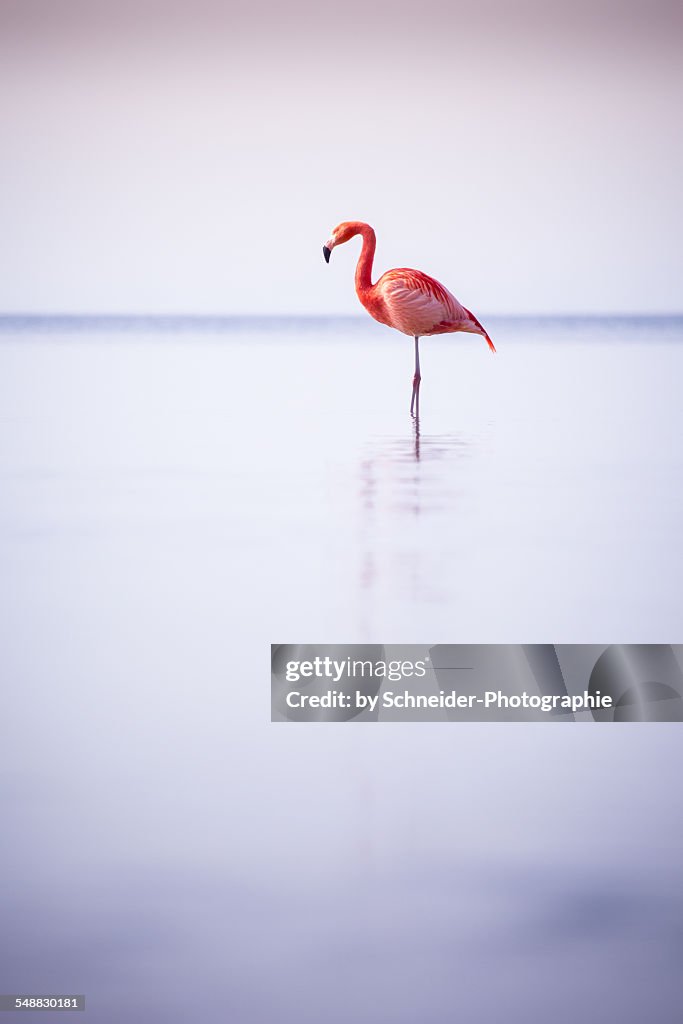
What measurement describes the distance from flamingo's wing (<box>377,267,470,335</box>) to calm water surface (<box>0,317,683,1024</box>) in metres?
0.76

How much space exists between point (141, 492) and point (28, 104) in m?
5.75

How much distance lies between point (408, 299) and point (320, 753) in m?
2.96

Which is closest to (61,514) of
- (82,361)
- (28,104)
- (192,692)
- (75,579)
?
(75,579)

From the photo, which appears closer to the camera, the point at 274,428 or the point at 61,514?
A: the point at 61,514

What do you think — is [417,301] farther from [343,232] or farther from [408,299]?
[343,232]

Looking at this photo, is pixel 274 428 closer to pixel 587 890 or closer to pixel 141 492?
pixel 141 492

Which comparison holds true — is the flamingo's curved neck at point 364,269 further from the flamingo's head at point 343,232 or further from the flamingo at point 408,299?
the flamingo's head at point 343,232

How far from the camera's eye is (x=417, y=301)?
4.32m

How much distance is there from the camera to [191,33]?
275 inches

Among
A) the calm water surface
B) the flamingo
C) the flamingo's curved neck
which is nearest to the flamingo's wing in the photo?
the flamingo

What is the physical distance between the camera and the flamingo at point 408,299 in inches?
170

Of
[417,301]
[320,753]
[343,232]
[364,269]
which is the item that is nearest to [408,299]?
[417,301]

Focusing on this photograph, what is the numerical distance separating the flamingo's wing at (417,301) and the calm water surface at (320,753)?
0.76 meters

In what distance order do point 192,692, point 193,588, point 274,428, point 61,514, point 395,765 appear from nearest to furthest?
1. point 395,765
2. point 192,692
3. point 193,588
4. point 61,514
5. point 274,428
